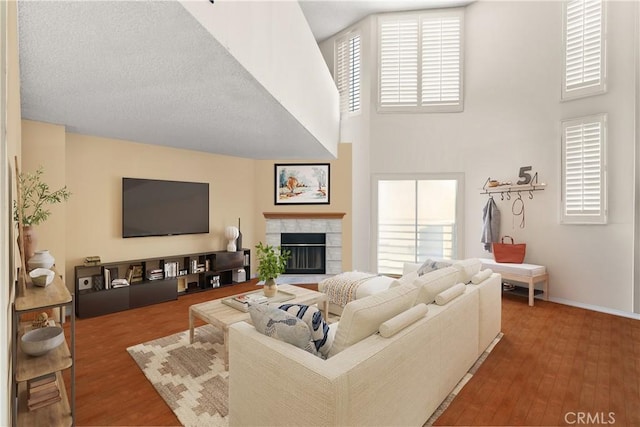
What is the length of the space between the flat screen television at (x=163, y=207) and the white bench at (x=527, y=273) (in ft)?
15.2

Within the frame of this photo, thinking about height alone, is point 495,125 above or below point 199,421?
above

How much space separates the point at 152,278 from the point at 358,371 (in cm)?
413

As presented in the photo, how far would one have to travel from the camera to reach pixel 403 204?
6.25 meters

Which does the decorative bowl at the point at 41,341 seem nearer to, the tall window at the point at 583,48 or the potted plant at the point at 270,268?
the potted plant at the point at 270,268

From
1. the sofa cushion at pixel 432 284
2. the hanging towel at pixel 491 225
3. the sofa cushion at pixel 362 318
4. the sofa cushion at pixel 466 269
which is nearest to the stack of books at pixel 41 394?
the sofa cushion at pixel 362 318

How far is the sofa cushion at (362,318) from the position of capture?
1809 millimetres

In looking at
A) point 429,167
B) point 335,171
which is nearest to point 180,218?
point 335,171

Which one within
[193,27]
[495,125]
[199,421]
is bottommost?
[199,421]

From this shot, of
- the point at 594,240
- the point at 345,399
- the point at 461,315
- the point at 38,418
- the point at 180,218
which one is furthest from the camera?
the point at 180,218

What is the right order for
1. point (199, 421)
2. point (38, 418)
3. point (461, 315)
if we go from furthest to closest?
point (461, 315)
point (199, 421)
point (38, 418)

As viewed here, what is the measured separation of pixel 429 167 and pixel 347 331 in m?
4.84

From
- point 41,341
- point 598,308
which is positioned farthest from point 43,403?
point 598,308

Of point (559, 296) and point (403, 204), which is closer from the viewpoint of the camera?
point (559, 296)

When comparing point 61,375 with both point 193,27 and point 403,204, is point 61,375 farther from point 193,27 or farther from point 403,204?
point 403,204
